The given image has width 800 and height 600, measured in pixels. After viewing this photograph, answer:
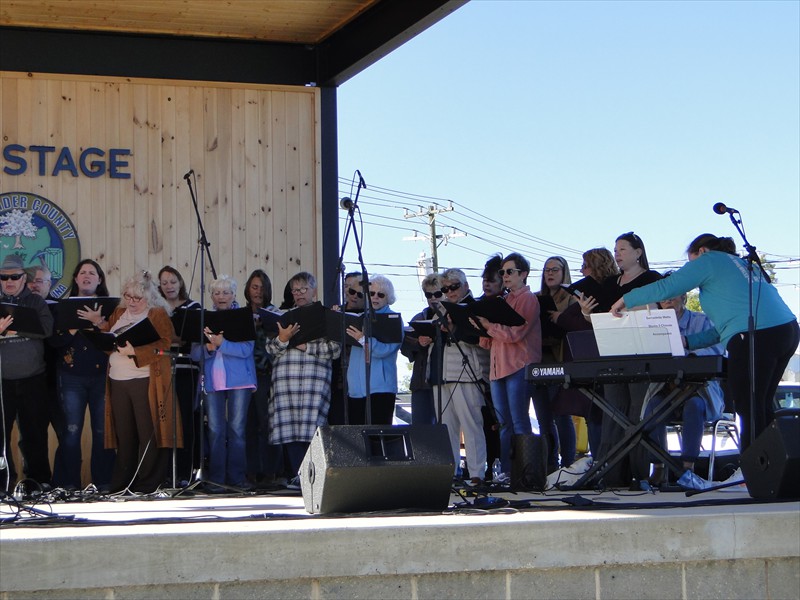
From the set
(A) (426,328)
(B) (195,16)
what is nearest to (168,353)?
(A) (426,328)

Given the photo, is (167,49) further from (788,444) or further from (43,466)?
(788,444)

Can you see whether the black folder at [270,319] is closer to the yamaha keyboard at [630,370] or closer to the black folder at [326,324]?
the black folder at [326,324]

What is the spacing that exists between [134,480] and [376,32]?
143 inches

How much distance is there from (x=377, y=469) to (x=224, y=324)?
257 centimetres

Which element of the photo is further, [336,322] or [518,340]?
[518,340]

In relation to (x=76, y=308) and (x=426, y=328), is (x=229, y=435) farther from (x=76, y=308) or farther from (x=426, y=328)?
(x=426, y=328)

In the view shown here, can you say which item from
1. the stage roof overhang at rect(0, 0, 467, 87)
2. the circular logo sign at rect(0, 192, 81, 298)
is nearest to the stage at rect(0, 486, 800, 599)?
the circular logo sign at rect(0, 192, 81, 298)

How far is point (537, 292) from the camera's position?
7.12 meters

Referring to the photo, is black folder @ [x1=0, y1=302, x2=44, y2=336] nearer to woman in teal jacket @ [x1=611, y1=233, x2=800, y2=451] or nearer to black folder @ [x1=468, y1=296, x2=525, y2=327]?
black folder @ [x1=468, y1=296, x2=525, y2=327]

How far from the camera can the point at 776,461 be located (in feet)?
14.2

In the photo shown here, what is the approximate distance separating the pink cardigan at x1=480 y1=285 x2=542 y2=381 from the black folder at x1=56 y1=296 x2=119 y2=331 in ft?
7.76

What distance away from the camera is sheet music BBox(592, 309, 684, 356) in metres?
5.22

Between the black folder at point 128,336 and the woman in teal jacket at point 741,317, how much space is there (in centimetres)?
280

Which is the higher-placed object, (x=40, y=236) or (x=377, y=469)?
(x=40, y=236)
